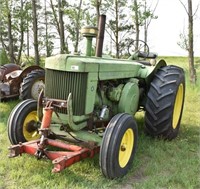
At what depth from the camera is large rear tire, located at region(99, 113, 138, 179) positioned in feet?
9.46

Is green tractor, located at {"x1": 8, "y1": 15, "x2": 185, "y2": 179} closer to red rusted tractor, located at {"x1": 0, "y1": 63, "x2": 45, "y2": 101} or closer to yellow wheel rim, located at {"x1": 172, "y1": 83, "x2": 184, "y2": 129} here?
yellow wheel rim, located at {"x1": 172, "y1": 83, "x2": 184, "y2": 129}

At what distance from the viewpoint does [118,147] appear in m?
2.94

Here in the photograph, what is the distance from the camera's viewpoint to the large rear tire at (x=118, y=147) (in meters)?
2.88

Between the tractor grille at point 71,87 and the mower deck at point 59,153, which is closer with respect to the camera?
the mower deck at point 59,153

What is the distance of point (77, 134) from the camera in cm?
334

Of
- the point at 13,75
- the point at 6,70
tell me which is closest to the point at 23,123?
the point at 13,75

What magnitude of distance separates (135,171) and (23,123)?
1510 millimetres

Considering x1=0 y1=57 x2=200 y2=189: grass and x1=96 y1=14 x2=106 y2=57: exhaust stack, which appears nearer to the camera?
x1=0 y1=57 x2=200 y2=189: grass

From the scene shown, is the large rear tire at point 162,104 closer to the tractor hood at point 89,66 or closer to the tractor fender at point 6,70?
the tractor hood at point 89,66

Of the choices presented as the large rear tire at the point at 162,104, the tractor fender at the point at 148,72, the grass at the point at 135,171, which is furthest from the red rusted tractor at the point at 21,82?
the large rear tire at the point at 162,104

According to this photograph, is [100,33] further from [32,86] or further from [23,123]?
[32,86]

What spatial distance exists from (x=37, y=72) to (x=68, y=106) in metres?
3.00

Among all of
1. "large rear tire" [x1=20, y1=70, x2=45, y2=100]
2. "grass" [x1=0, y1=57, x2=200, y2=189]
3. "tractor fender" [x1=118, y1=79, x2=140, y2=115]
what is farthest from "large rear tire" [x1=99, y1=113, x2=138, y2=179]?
"large rear tire" [x1=20, y1=70, x2=45, y2=100]

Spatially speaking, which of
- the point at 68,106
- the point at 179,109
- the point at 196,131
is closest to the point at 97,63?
the point at 68,106
